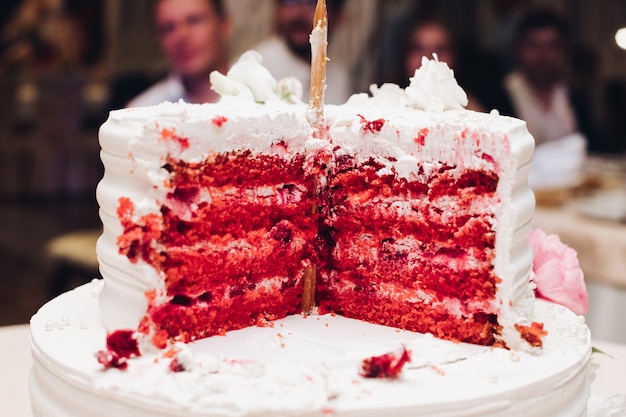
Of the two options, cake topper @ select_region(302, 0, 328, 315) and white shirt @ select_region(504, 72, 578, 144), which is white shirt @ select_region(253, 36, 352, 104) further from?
cake topper @ select_region(302, 0, 328, 315)

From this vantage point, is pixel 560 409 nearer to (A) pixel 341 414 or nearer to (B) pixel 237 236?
(A) pixel 341 414

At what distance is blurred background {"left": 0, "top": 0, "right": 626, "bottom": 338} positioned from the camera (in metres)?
5.64

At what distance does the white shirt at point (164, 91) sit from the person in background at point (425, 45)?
1.60 m

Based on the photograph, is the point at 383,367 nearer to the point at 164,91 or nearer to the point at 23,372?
the point at 23,372

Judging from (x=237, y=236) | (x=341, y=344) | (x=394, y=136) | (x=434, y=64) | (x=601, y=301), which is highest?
(x=434, y=64)

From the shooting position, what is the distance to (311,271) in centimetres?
262

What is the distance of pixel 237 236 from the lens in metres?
2.37

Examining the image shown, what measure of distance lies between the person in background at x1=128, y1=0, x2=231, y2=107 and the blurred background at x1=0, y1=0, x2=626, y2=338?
0.09 m

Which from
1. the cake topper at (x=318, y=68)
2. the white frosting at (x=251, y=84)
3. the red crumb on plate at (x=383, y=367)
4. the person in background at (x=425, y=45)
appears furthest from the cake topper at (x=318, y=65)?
the person in background at (x=425, y=45)

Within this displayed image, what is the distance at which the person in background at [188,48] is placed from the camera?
5.32 m

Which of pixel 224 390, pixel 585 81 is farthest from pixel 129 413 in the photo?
pixel 585 81

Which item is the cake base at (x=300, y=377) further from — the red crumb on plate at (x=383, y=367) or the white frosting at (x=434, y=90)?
the white frosting at (x=434, y=90)

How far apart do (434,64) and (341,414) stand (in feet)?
4.23

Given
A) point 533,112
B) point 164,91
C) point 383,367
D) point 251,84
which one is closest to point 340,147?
point 251,84
